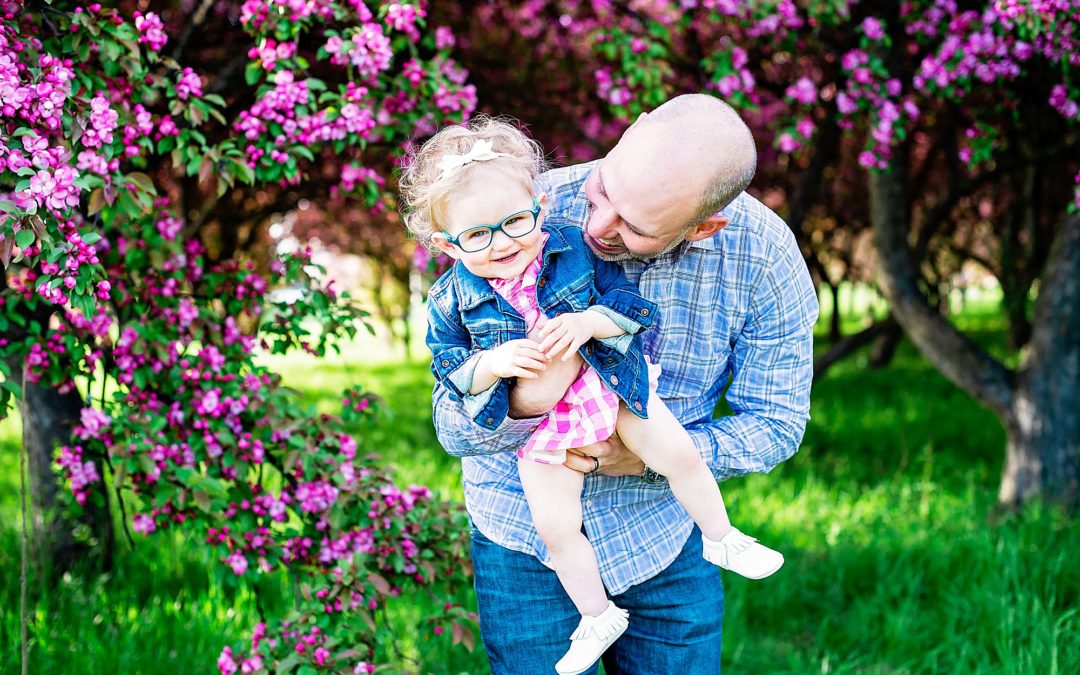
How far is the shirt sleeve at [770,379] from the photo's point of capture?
1843 mm

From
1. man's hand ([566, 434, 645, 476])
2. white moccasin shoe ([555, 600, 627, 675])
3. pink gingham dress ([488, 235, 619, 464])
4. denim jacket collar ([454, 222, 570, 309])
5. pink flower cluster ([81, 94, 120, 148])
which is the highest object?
pink flower cluster ([81, 94, 120, 148])

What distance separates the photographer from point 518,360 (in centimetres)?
164

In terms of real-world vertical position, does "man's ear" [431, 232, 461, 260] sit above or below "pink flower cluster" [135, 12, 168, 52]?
below

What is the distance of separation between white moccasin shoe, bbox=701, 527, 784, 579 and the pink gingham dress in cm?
36

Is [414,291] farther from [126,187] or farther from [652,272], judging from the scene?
[652,272]

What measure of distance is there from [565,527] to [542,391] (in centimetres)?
27

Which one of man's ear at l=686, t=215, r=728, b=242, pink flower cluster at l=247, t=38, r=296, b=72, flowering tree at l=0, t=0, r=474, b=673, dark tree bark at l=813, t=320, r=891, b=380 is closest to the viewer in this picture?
man's ear at l=686, t=215, r=728, b=242

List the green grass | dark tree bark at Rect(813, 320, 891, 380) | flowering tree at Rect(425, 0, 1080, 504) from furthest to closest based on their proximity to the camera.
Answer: dark tree bark at Rect(813, 320, 891, 380), flowering tree at Rect(425, 0, 1080, 504), the green grass

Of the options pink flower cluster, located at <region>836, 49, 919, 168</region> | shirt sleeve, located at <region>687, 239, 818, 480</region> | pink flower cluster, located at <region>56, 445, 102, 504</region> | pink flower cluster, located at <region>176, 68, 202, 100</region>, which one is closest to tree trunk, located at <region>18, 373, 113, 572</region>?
pink flower cluster, located at <region>56, 445, 102, 504</region>

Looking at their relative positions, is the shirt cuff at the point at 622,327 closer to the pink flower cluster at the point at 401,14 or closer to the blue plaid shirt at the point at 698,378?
the blue plaid shirt at the point at 698,378

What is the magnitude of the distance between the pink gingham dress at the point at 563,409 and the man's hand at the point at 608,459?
2cm

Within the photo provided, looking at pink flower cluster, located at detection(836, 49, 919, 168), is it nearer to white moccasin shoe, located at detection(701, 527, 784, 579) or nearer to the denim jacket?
white moccasin shoe, located at detection(701, 527, 784, 579)

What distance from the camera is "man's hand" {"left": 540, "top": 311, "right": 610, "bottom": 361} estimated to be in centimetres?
166

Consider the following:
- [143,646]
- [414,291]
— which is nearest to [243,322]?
[143,646]
